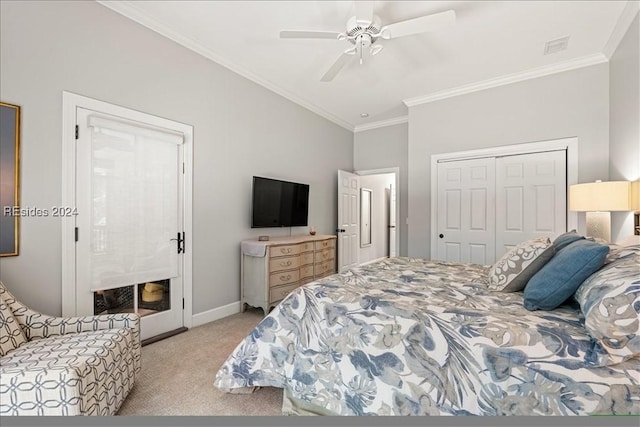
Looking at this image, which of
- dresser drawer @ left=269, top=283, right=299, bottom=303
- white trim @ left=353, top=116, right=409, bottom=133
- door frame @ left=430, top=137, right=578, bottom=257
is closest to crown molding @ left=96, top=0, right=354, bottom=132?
white trim @ left=353, top=116, right=409, bottom=133

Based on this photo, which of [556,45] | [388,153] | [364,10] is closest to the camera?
[364,10]

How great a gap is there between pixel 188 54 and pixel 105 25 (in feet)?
2.33

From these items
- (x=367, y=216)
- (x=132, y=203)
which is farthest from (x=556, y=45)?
(x=132, y=203)

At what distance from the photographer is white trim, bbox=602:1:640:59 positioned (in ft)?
7.47

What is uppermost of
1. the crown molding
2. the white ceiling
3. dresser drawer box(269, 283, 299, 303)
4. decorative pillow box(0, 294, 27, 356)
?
the white ceiling

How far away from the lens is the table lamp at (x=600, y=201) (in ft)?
7.45

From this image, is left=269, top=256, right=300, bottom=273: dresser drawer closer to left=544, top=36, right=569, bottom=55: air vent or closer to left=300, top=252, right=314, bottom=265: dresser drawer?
left=300, top=252, right=314, bottom=265: dresser drawer

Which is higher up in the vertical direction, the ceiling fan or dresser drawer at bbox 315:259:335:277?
the ceiling fan

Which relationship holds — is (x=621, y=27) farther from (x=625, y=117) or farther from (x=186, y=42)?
(x=186, y=42)

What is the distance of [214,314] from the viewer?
3.11 m

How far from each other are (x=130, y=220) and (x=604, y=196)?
401 centimetres

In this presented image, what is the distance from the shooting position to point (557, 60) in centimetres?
321

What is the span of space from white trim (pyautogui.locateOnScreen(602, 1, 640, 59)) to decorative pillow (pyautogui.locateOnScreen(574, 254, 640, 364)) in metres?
2.49

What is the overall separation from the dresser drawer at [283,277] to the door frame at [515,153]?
6.70ft
